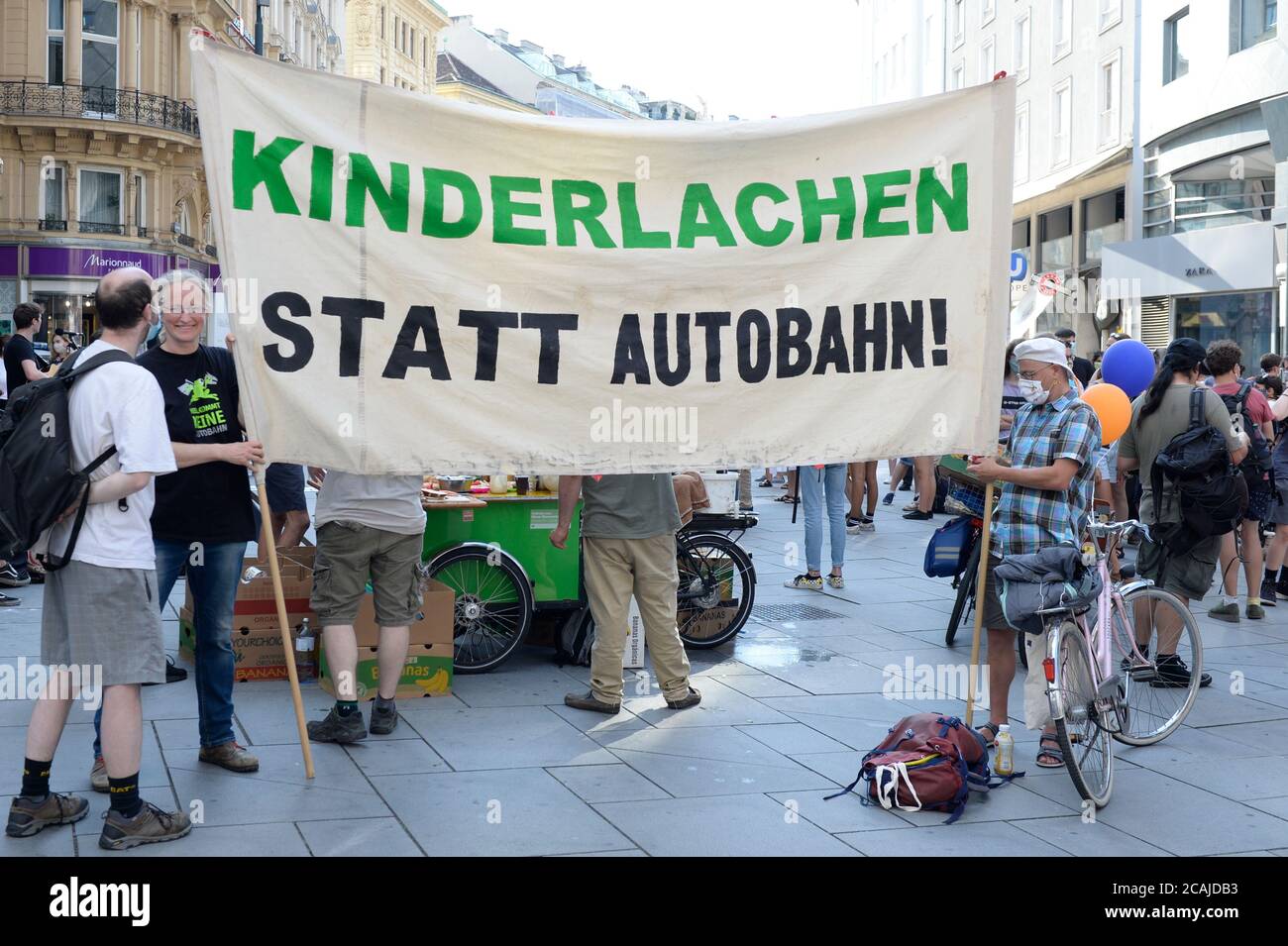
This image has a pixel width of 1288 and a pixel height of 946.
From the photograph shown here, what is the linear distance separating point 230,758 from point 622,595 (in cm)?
214

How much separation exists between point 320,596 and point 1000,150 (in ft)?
12.1

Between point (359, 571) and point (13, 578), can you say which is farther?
point (13, 578)

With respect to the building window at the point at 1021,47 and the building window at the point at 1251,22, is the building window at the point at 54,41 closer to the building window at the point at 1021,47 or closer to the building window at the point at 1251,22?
the building window at the point at 1021,47

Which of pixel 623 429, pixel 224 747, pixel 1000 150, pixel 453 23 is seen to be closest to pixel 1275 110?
pixel 1000 150

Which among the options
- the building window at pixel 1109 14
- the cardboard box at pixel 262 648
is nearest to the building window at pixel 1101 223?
the building window at pixel 1109 14

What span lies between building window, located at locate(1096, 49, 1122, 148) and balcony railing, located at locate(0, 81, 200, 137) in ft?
74.8

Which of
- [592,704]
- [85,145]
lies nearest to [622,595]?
[592,704]

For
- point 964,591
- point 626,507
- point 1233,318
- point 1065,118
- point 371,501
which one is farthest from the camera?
point 1065,118

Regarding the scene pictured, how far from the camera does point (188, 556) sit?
571 cm

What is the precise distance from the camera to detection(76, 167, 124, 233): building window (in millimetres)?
34281

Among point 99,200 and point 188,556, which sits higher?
point 99,200

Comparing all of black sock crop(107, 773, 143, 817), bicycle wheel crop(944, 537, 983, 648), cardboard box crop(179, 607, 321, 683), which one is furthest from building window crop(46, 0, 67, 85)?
black sock crop(107, 773, 143, 817)

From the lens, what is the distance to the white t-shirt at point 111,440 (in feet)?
15.4

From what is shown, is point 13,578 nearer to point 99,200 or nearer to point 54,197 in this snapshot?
point 54,197
